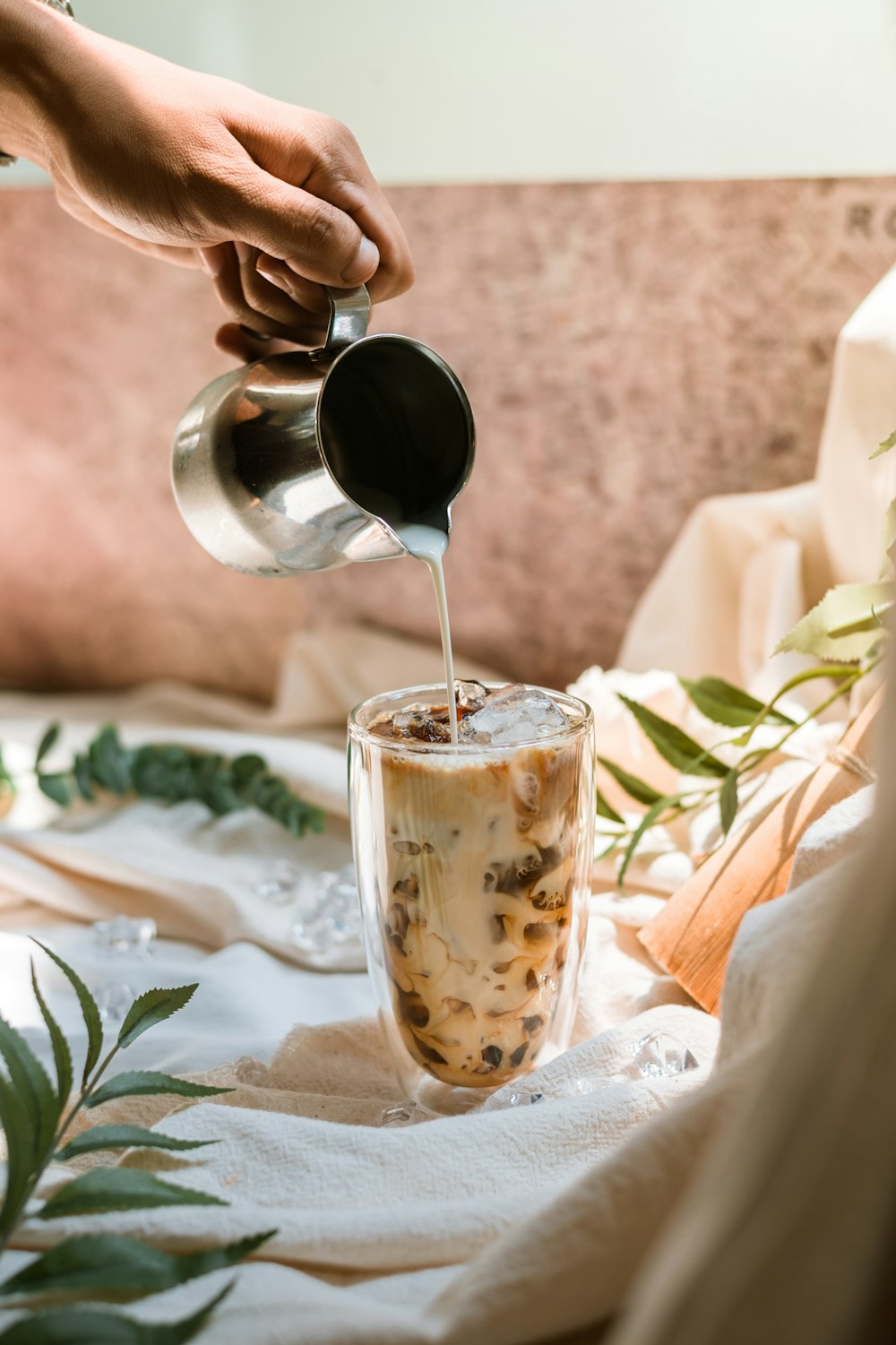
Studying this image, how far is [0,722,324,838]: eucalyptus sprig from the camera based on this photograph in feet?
3.93

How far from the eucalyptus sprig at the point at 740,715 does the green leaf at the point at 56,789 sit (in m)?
0.58

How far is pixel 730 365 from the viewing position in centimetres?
128

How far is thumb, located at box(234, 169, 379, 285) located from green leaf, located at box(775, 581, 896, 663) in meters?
0.38

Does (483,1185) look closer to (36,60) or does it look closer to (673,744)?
(673,744)

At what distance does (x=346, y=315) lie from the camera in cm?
77

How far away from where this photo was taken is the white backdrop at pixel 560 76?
1.13 metres

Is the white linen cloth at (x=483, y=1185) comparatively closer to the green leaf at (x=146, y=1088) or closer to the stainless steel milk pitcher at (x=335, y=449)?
the green leaf at (x=146, y=1088)

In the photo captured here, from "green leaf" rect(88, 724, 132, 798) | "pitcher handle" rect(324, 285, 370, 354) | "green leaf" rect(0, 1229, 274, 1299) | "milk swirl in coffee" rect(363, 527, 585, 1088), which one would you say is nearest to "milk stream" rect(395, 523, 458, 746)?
"milk swirl in coffee" rect(363, 527, 585, 1088)

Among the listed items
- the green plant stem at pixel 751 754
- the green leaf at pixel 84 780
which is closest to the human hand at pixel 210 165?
the green plant stem at pixel 751 754

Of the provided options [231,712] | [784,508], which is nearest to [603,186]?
[784,508]

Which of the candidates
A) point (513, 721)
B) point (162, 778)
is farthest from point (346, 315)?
point (162, 778)

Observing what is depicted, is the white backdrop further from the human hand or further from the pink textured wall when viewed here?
the human hand

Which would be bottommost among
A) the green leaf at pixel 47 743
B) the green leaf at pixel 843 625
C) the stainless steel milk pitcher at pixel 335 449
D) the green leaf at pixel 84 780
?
the green leaf at pixel 84 780

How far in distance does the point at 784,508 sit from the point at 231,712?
Answer: 738mm
